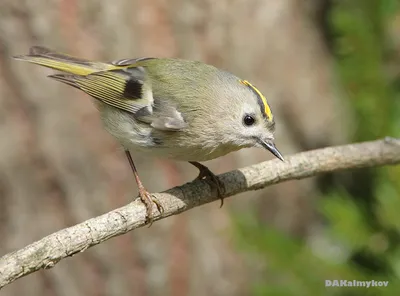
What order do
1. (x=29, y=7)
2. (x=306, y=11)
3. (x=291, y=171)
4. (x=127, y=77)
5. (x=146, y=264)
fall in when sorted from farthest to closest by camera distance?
(x=306, y=11) < (x=146, y=264) < (x=29, y=7) < (x=127, y=77) < (x=291, y=171)

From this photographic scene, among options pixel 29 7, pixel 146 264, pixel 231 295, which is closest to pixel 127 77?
pixel 29 7

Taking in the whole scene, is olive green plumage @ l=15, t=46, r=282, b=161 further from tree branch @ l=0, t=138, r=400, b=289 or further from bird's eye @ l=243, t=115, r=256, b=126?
tree branch @ l=0, t=138, r=400, b=289

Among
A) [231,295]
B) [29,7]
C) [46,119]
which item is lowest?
[231,295]

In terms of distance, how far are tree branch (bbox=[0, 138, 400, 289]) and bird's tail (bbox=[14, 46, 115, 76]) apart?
0.61 metres

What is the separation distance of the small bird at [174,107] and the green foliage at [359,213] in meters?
0.28

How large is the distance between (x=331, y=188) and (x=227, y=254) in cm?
69

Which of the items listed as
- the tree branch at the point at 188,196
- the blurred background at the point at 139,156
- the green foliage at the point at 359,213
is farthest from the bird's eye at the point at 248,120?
the blurred background at the point at 139,156

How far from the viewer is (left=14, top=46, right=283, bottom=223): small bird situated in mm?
1858

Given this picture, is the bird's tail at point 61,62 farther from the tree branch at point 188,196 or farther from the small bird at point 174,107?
the tree branch at point 188,196

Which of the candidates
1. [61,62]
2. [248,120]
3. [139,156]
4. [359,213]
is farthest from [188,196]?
[139,156]

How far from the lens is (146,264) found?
2.73 meters

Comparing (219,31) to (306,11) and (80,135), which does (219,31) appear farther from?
(80,135)

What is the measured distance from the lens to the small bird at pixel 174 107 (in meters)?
1.86

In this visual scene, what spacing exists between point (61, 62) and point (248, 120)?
0.76 m
